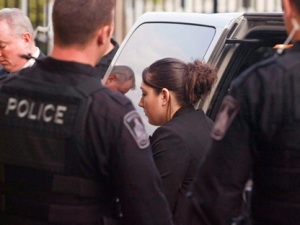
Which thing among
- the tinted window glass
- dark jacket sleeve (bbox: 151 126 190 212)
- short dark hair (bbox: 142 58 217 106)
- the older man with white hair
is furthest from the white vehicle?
the older man with white hair

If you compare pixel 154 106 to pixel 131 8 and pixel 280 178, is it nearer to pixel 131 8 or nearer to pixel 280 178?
pixel 280 178

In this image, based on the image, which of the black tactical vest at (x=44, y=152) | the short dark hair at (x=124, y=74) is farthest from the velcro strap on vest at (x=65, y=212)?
the short dark hair at (x=124, y=74)

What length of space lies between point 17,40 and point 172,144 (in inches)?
81.8

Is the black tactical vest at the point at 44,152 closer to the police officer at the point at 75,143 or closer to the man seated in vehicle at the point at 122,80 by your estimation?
the police officer at the point at 75,143

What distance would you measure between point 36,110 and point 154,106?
138 centimetres

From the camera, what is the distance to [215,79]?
14.8 ft

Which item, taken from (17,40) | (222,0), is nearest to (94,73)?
(17,40)

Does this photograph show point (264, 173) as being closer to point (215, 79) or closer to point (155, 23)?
point (215, 79)

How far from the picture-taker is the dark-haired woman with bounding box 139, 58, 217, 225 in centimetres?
413

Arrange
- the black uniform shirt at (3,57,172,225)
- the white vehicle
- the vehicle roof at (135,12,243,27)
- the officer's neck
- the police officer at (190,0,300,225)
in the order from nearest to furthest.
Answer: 1. the police officer at (190,0,300,225)
2. the black uniform shirt at (3,57,172,225)
3. the officer's neck
4. the white vehicle
5. the vehicle roof at (135,12,243,27)

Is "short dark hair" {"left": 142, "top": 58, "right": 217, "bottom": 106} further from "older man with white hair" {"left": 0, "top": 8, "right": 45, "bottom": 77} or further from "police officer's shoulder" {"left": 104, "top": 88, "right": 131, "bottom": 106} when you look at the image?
"older man with white hair" {"left": 0, "top": 8, "right": 45, "bottom": 77}

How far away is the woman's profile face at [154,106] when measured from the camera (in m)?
4.46

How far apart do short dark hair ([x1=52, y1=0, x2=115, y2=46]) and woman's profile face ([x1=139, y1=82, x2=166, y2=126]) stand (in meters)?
1.36

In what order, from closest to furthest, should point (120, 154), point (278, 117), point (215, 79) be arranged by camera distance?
1. point (278, 117)
2. point (120, 154)
3. point (215, 79)
